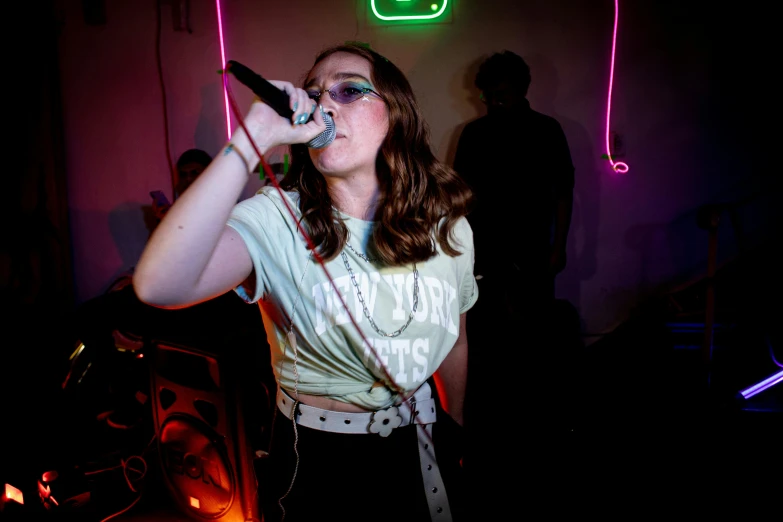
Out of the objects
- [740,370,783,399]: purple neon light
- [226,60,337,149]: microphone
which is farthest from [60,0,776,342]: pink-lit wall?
[226,60,337,149]: microphone

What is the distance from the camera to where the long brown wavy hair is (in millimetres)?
1226

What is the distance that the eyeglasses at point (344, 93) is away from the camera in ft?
4.22

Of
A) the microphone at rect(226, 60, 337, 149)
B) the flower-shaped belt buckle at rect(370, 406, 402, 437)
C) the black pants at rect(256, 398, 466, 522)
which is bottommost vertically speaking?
the black pants at rect(256, 398, 466, 522)

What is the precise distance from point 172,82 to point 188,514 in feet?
10.00

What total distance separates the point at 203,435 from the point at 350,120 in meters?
1.30

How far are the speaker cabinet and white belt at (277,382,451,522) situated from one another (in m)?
0.59

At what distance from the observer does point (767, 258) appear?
3.63 meters

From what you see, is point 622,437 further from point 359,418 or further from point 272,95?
point 272,95

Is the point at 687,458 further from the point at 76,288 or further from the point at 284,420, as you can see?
the point at 76,288

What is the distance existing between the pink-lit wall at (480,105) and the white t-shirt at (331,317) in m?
2.67

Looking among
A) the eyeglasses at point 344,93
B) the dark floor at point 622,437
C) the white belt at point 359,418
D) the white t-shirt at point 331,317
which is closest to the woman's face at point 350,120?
the eyeglasses at point 344,93

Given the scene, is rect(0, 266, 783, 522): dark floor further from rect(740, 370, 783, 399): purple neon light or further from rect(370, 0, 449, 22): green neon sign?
rect(370, 0, 449, 22): green neon sign

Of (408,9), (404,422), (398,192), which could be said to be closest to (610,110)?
(408,9)

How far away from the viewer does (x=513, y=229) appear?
3172 mm
